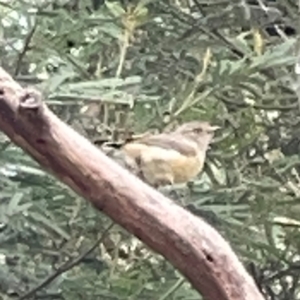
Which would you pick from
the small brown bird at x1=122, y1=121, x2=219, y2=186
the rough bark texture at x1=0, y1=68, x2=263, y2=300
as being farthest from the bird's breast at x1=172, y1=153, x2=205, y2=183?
the rough bark texture at x1=0, y1=68, x2=263, y2=300

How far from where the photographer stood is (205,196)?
41.8 inches

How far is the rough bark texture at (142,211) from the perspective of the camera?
2.39 feet

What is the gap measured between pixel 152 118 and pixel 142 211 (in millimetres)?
375

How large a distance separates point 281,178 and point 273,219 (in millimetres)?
98

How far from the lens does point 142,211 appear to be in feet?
2.42


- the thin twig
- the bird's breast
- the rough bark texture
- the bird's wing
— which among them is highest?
the rough bark texture

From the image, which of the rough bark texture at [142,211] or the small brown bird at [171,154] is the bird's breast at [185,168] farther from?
the rough bark texture at [142,211]

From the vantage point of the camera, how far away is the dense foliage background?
1.05 meters

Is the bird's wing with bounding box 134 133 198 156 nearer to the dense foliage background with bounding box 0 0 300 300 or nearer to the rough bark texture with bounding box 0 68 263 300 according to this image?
the dense foliage background with bounding box 0 0 300 300

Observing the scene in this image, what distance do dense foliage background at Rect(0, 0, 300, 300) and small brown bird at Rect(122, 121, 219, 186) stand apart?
0.8 inches

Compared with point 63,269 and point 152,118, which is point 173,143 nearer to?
point 152,118

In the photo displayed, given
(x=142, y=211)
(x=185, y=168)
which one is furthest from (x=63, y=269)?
(x=142, y=211)

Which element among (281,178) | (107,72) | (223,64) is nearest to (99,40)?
(107,72)

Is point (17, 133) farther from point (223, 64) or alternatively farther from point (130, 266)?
point (130, 266)
